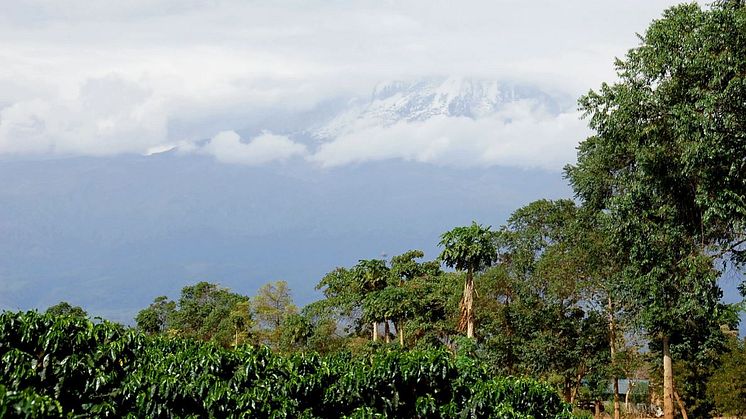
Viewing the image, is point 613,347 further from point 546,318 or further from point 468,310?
point 468,310

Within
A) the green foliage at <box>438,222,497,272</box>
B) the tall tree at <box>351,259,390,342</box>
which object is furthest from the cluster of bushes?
the tall tree at <box>351,259,390,342</box>

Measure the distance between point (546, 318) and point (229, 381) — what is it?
2050cm

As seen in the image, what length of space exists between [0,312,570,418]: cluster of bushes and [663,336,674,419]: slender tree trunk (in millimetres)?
13988

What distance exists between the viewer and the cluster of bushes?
10.6 metres

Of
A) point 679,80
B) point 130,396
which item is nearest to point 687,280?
point 679,80

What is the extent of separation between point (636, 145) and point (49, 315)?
16.1 meters

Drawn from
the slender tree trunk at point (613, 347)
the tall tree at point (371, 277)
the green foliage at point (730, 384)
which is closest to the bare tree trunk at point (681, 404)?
the green foliage at point (730, 384)

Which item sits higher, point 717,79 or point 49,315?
point 717,79

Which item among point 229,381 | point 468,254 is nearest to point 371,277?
point 468,254

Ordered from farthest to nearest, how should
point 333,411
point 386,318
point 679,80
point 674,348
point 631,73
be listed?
point 386,318, point 674,348, point 631,73, point 679,80, point 333,411

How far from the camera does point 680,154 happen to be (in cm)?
1952

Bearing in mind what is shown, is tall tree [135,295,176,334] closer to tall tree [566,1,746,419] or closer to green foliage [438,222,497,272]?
green foliage [438,222,497,272]

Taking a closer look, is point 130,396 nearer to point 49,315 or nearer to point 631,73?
point 49,315

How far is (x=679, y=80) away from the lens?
18734mm
